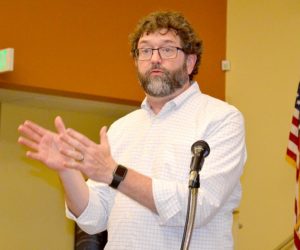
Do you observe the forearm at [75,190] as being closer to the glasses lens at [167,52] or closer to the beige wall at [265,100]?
the glasses lens at [167,52]

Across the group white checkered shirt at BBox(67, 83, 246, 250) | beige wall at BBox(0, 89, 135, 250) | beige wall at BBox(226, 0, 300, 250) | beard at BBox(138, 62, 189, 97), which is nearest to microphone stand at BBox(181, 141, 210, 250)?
white checkered shirt at BBox(67, 83, 246, 250)

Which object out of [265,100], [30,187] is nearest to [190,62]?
[265,100]

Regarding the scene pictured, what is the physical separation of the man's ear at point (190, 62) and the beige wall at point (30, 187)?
3089mm

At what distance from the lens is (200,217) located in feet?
5.57

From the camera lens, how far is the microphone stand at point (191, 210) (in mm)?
1400

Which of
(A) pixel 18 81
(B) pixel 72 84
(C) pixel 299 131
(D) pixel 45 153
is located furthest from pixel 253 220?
(D) pixel 45 153

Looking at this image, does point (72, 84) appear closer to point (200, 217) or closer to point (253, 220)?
point (253, 220)

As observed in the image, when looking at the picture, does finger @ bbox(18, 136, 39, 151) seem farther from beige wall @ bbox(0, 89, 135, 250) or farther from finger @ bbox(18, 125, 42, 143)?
beige wall @ bbox(0, 89, 135, 250)

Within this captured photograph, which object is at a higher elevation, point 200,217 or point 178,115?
point 178,115

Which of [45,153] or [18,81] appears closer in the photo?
[45,153]

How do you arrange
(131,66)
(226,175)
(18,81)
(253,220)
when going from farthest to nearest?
1. (253,220)
2. (131,66)
3. (18,81)
4. (226,175)

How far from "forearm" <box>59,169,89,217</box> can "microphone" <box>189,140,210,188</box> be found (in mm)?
487

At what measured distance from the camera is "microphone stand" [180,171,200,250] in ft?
4.59

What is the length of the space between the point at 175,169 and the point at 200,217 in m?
0.22
